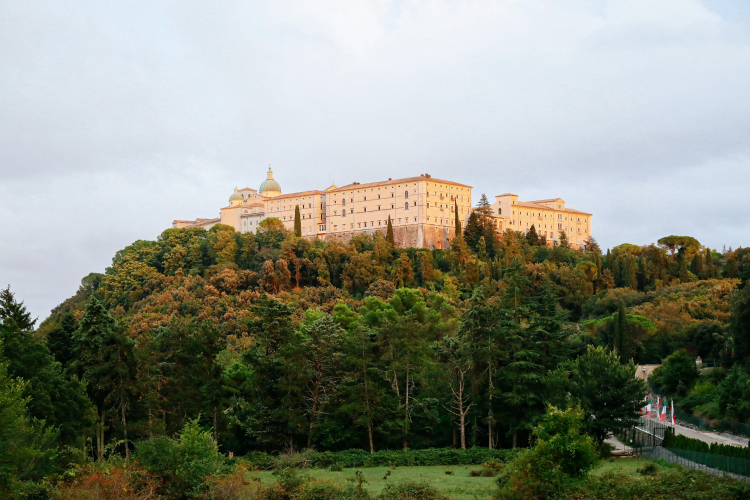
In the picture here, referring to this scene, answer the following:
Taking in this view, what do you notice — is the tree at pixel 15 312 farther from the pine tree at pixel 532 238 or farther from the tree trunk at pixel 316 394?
the pine tree at pixel 532 238

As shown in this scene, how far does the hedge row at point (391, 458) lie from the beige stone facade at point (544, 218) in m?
63.5

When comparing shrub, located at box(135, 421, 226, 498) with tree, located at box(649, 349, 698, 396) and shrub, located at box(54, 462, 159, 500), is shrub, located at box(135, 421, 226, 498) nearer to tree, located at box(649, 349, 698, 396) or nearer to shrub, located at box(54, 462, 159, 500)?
shrub, located at box(54, 462, 159, 500)

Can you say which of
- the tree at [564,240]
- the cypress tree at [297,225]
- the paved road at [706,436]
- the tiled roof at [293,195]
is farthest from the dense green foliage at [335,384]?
the tiled roof at [293,195]

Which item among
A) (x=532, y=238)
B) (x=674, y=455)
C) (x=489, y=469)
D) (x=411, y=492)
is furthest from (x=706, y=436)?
(x=532, y=238)

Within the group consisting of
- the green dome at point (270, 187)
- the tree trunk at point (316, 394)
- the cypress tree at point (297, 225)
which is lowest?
the tree trunk at point (316, 394)

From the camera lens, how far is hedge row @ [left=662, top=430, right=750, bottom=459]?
27.6 m

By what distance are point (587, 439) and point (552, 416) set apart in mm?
1576

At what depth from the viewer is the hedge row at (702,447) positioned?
2762cm

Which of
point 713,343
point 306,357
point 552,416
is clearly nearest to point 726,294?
point 713,343

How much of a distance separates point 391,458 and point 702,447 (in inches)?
534

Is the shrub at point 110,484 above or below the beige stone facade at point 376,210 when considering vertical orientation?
below

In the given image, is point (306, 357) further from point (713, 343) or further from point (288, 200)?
point (288, 200)

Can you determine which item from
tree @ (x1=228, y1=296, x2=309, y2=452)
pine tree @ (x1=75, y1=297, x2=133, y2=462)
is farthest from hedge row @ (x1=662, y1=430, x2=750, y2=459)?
pine tree @ (x1=75, y1=297, x2=133, y2=462)

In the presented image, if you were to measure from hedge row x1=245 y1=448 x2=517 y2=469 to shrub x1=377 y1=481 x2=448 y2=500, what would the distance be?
8515mm
